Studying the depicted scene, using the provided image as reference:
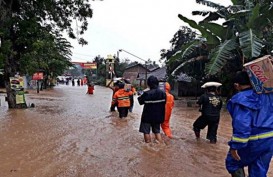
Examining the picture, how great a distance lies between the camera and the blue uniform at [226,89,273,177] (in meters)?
3.38

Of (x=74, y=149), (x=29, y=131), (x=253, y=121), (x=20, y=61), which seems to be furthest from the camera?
(x=20, y=61)

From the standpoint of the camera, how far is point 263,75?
347cm

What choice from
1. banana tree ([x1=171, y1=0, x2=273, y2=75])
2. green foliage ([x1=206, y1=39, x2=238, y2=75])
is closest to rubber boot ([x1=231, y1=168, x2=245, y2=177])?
banana tree ([x1=171, y1=0, x2=273, y2=75])

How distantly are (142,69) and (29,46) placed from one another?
5414cm

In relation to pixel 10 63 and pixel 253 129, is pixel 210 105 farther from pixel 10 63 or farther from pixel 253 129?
pixel 10 63

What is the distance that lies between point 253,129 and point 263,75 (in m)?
0.59

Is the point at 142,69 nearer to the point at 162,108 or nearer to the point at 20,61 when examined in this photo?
the point at 20,61

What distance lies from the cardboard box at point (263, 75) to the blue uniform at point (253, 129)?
0.08 metres

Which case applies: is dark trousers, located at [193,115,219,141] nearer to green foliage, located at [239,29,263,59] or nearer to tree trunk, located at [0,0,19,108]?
green foliage, located at [239,29,263,59]

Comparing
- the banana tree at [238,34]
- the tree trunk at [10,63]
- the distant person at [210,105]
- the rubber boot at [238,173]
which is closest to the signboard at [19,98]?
the tree trunk at [10,63]

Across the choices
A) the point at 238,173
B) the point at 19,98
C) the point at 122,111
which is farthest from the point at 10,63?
the point at 238,173

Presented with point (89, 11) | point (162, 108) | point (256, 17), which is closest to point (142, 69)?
point (89, 11)

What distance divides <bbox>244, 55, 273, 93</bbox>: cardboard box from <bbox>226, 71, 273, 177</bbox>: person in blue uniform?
0.24 feet

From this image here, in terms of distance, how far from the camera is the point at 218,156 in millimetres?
6699
